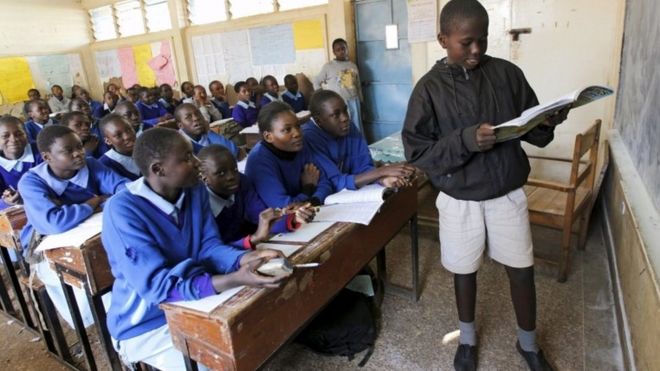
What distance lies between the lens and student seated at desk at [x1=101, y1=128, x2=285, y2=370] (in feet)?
3.79

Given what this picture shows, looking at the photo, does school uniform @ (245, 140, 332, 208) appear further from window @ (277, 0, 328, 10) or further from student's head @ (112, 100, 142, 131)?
window @ (277, 0, 328, 10)

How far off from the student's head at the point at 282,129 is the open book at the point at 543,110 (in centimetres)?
87

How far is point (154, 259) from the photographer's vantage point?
3.89 feet

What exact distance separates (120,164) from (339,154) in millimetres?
1186

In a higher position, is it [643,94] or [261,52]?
[261,52]

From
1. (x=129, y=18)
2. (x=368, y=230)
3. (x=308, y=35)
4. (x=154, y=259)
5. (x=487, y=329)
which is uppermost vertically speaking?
(x=129, y=18)

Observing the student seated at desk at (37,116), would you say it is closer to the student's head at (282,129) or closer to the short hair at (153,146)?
the student's head at (282,129)

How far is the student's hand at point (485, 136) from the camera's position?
1257 mm

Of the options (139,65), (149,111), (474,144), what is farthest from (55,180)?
(139,65)

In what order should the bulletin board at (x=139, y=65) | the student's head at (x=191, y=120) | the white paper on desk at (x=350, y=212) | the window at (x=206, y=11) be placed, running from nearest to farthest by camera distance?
the white paper on desk at (x=350, y=212), the student's head at (x=191, y=120), the window at (x=206, y=11), the bulletin board at (x=139, y=65)

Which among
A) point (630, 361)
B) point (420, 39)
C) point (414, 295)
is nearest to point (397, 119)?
point (420, 39)

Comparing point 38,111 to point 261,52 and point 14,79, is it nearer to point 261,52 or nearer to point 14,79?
point 261,52

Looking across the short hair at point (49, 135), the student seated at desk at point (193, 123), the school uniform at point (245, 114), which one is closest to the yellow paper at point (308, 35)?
the school uniform at point (245, 114)

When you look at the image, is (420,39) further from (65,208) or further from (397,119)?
(65,208)
